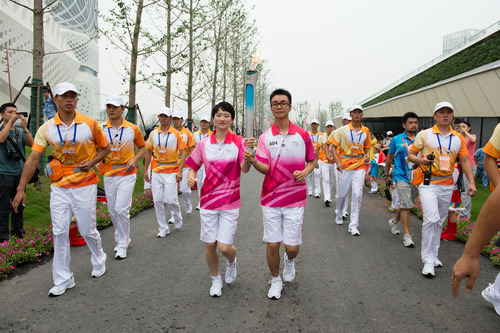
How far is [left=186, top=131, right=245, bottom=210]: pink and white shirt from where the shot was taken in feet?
12.8

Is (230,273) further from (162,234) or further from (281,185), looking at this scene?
(162,234)

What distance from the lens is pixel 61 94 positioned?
4000 millimetres

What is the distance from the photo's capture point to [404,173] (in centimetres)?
619

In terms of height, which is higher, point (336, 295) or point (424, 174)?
point (424, 174)

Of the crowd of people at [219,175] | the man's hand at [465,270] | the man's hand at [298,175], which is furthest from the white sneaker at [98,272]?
the man's hand at [465,270]

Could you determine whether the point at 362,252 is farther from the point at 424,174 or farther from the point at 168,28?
the point at 168,28

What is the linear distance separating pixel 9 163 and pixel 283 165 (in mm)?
4588

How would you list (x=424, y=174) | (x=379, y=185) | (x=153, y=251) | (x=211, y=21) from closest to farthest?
(x=424, y=174), (x=153, y=251), (x=379, y=185), (x=211, y=21)

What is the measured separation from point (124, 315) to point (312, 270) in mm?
2433

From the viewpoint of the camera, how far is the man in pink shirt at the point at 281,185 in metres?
3.88

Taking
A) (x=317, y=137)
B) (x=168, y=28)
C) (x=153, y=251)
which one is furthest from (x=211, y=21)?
(x=153, y=251)

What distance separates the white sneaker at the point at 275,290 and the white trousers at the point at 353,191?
3218mm

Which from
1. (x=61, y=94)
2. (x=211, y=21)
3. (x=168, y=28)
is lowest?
(x=61, y=94)

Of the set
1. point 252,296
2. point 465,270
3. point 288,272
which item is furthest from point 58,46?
point 465,270
